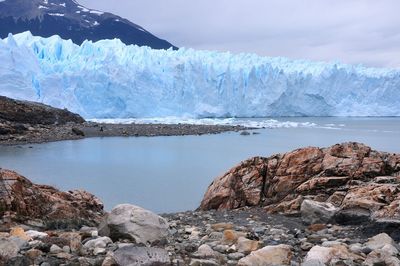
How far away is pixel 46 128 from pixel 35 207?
21.5 meters

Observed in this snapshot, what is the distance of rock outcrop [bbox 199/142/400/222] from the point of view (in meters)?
5.83

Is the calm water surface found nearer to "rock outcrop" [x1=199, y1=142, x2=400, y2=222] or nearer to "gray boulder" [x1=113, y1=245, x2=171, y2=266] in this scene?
"rock outcrop" [x1=199, y1=142, x2=400, y2=222]

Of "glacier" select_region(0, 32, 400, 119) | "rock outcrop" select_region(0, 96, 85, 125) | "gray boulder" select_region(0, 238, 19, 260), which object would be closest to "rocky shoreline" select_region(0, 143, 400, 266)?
"gray boulder" select_region(0, 238, 19, 260)

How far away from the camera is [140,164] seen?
16203 millimetres

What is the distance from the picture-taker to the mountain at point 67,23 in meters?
71.5

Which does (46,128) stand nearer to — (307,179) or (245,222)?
(307,179)

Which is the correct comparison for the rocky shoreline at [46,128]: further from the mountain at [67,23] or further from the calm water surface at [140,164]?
the mountain at [67,23]

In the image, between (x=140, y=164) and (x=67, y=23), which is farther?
(x=67, y=23)

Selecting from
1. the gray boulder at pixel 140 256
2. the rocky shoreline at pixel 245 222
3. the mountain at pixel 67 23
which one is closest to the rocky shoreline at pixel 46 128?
the rocky shoreline at pixel 245 222

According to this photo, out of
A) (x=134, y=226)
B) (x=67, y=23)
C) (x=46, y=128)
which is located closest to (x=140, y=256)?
(x=134, y=226)

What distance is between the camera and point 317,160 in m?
6.58

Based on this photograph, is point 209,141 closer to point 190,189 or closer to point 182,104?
point 190,189

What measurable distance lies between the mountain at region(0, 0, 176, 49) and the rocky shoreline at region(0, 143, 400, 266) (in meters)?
67.5

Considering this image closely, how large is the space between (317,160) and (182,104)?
3421 centimetres
